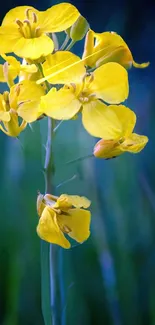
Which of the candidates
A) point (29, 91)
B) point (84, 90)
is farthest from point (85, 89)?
point (29, 91)

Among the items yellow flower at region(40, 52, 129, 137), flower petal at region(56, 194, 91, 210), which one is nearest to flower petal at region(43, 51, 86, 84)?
yellow flower at region(40, 52, 129, 137)

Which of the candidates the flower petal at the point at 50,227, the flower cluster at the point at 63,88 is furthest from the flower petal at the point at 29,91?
the flower petal at the point at 50,227

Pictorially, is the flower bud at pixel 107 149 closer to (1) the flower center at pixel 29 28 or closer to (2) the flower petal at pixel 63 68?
(2) the flower petal at pixel 63 68

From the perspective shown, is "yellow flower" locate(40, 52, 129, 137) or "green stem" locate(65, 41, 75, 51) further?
"green stem" locate(65, 41, 75, 51)

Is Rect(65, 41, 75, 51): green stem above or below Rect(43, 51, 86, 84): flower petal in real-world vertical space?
above

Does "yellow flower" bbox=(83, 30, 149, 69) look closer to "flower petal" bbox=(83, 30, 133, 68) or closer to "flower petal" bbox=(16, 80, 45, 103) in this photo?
"flower petal" bbox=(83, 30, 133, 68)

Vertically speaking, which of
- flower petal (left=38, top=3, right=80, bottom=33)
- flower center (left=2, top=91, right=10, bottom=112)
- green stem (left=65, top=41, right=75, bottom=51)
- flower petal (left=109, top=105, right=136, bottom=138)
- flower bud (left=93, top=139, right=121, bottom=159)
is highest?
flower petal (left=38, top=3, right=80, bottom=33)

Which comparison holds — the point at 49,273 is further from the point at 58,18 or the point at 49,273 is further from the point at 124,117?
the point at 58,18
